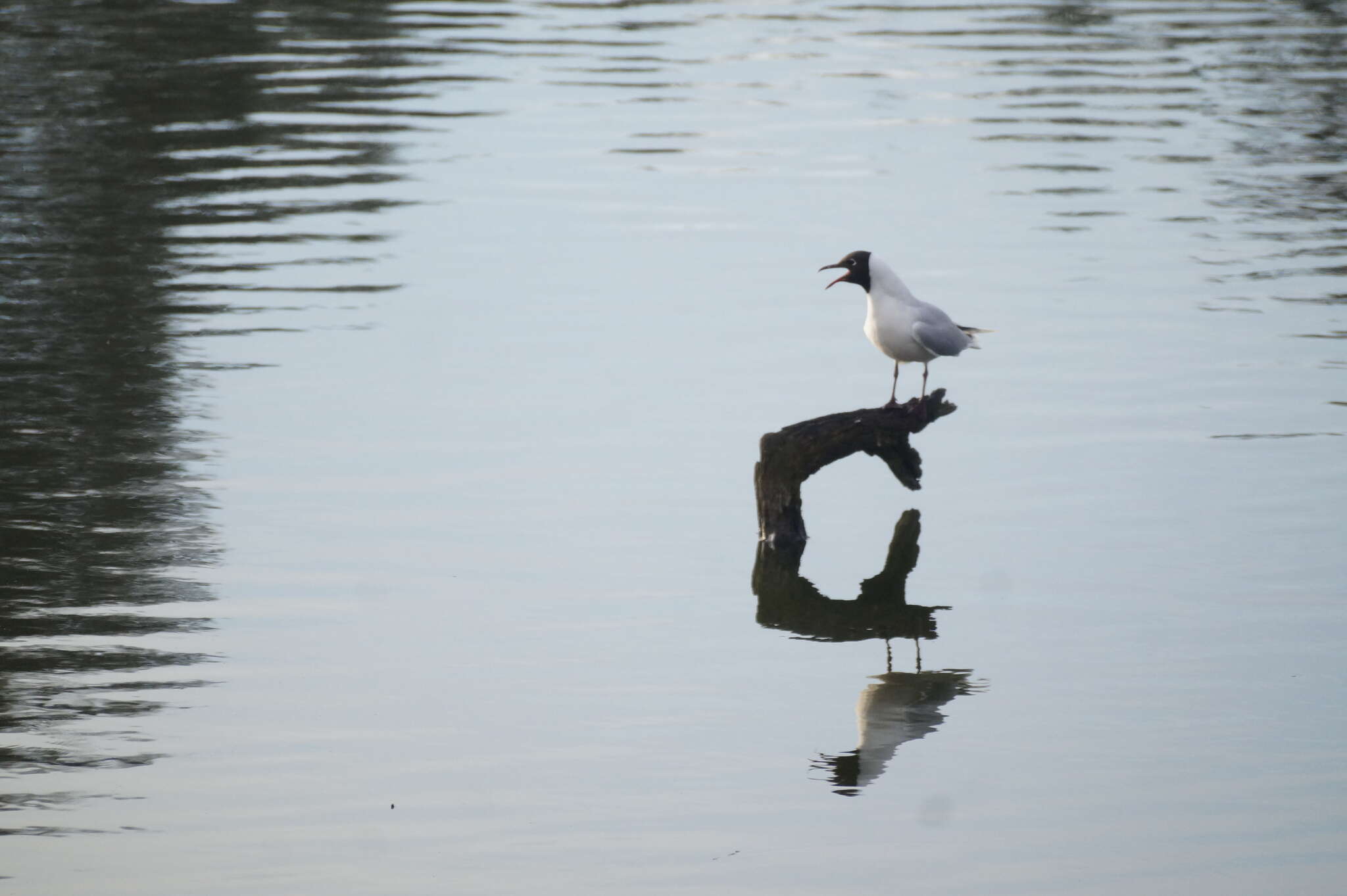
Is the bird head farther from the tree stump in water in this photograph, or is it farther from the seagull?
the tree stump in water

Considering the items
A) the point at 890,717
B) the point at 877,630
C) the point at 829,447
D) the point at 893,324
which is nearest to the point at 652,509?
the point at 829,447

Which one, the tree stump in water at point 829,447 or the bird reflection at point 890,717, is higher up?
the tree stump in water at point 829,447

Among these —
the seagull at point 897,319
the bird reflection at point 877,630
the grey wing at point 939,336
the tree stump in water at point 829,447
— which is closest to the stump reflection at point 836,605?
the bird reflection at point 877,630

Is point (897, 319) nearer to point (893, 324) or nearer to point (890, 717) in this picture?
point (893, 324)

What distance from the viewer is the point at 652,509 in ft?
46.2

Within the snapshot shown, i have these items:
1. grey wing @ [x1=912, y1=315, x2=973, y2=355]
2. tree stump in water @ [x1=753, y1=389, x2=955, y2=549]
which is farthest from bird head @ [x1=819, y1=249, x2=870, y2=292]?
tree stump in water @ [x1=753, y1=389, x2=955, y2=549]

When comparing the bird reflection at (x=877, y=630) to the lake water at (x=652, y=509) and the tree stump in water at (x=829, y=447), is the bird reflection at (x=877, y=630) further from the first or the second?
the tree stump in water at (x=829, y=447)

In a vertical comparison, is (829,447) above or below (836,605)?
above

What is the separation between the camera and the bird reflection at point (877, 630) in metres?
10.3

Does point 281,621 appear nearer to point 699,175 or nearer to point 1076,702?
point 1076,702

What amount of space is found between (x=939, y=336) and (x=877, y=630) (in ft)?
7.33

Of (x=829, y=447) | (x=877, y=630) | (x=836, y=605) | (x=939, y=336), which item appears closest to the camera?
(x=877, y=630)

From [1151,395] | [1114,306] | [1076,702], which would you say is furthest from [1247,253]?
[1076,702]

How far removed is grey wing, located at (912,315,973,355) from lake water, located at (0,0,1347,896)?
1515mm
